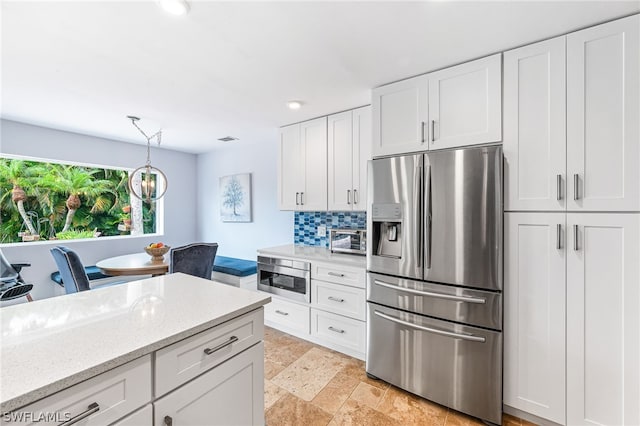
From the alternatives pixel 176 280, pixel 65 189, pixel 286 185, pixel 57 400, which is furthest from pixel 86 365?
pixel 65 189

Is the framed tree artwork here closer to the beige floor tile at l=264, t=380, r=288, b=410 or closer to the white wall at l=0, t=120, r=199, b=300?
the white wall at l=0, t=120, r=199, b=300

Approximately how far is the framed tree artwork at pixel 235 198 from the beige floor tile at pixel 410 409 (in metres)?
3.06

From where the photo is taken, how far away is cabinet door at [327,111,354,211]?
2.84 m

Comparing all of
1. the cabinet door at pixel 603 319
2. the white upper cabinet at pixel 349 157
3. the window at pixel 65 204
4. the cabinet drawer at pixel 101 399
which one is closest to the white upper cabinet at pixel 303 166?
the white upper cabinet at pixel 349 157

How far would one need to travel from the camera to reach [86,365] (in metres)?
0.78

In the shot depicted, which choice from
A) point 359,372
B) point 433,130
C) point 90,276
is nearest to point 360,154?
point 433,130

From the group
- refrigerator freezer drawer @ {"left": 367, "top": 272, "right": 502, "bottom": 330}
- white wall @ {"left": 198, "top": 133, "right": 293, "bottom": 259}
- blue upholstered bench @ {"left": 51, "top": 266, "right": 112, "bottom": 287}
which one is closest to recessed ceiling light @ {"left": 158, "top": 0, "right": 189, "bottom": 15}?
refrigerator freezer drawer @ {"left": 367, "top": 272, "right": 502, "bottom": 330}

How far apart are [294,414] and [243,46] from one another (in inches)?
93.7

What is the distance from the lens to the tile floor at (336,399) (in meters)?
1.80

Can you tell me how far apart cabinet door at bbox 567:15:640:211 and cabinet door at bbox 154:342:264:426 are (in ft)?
6.32

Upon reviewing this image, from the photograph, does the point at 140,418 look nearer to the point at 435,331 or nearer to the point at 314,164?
the point at 435,331

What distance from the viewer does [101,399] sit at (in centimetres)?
81

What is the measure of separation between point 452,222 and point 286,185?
2038mm

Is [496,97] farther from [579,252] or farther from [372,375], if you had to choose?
[372,375]
